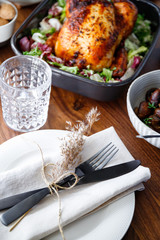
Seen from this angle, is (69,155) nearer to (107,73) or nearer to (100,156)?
(100,156)

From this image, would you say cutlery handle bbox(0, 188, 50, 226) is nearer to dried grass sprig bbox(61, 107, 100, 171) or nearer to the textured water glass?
dried grass sprig bbox(61, 107, 100, 171)

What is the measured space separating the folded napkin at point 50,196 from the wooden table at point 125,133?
0.29 ft

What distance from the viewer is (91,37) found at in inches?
54.5

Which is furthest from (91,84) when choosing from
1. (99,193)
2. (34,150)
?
(99,193)

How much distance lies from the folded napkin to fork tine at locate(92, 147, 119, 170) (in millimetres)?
15

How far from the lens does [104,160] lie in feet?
3.40

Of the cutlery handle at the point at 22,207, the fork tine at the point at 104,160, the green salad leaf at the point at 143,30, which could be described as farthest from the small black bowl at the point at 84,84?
the cutlery handle at the point at 22,207

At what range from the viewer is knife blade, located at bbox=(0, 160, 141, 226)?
32.9 inches

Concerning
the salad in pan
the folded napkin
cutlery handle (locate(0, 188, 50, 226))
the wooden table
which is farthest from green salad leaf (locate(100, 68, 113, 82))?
cutlery handle (locate(0, 188, 50, 226))

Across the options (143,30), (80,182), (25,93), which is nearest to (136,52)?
(143,30)

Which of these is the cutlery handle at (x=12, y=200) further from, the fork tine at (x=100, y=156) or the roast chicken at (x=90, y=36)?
the roast chicken at (x=90, y=36)

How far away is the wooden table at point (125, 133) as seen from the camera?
0.98 meters

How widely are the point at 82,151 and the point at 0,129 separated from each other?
35cm

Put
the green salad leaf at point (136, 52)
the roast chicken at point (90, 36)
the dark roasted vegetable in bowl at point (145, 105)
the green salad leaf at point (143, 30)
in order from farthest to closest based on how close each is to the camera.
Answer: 1. the green salad leaf at point (143, 30)
2. the green salad leaf at point (136, 52)
3. the roast chicken at point (90, 36)
4. the dark roasted vegetable in bowl at point (145, 105)
